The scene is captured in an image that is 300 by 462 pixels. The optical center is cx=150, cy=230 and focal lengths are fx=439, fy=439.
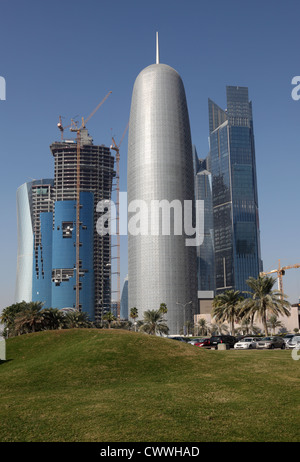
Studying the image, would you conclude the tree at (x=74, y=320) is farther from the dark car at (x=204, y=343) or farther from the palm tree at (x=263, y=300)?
the dark car at (x=204, y=343)

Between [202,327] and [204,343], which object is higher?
[204,343]

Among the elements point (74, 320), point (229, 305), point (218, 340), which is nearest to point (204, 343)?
point (218, 340)

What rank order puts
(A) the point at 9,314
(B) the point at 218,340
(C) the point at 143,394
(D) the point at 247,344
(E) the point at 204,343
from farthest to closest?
(A) the point at 9,314
(B) the point at 218,340
(E) the point at 204,343
(D) the point at 247,344
(C) the point at 143,394

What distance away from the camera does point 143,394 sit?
22141 mm

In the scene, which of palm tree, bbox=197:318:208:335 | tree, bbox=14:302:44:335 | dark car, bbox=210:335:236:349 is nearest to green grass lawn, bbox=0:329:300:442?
dark car, bbox=210:335:236:349

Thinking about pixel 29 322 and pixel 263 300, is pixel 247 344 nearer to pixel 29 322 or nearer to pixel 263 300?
pixel 263 300

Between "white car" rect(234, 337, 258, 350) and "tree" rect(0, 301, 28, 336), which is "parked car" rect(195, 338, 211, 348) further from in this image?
"tree" rect(0, 301, 28, 336)

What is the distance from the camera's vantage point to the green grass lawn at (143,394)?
1709 centimetres

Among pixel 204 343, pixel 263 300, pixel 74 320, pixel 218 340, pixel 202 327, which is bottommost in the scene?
pixel 202 327

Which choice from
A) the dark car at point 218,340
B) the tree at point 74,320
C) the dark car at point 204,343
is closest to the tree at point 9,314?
the tree at point 74,320

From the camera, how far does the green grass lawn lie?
1709cm

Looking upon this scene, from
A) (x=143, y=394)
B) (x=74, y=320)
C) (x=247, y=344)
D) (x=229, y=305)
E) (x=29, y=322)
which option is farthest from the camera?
(x=74, y=320)
